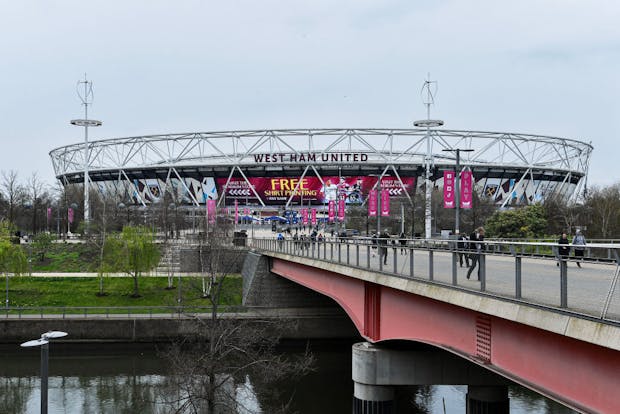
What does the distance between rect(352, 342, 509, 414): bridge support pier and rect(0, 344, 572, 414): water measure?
22.3ft

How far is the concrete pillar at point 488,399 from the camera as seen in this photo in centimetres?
1969

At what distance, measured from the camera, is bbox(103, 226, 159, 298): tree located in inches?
2056

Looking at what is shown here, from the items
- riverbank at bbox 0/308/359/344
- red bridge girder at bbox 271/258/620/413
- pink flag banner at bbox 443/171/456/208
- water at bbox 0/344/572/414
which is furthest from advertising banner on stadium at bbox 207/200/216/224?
red bridge girder at bbox 271/258/620/413

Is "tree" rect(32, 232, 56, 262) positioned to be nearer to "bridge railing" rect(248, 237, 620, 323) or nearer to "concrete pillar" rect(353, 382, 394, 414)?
"concrete pillar" rect(353, 382, 394, 414)

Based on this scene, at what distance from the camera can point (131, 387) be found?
31.9m

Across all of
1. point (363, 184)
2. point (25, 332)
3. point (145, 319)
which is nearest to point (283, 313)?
point (145, 319)

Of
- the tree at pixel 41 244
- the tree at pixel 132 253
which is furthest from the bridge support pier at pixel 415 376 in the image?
the tree at pixel 41 244

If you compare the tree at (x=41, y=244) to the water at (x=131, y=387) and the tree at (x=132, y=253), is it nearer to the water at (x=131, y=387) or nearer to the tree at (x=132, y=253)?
the tree at (x=132, y=253)

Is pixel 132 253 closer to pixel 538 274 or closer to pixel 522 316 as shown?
pixel 538 274

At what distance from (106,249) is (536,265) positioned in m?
49.3

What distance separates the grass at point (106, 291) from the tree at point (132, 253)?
1151mm

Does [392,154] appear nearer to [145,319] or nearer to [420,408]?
[145,319]

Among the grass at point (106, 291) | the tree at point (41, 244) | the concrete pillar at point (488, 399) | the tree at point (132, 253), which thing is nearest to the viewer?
the concrete pillar at point (488, 399)

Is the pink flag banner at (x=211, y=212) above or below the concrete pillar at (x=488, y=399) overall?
above
